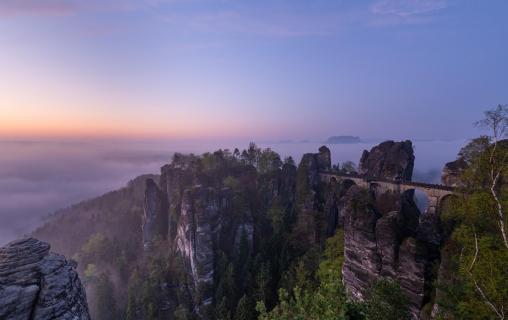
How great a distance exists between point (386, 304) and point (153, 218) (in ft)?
205

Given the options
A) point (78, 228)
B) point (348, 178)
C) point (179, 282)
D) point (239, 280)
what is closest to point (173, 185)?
point (179, 282)

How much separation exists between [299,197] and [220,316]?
25048mm

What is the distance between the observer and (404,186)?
149ft

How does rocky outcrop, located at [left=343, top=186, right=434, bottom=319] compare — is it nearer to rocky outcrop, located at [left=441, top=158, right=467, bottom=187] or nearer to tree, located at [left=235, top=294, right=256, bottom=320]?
rocky outcrop, located at [left=441, top=158, right=467, bottom=187]

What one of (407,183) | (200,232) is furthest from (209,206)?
(407,183)

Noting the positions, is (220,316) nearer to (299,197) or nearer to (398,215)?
(299,197)

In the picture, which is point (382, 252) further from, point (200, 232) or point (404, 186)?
point (200, 232)

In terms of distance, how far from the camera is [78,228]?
117 meters

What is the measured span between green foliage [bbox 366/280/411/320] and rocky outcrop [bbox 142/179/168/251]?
201 ft

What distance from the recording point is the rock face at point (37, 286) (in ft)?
46.3

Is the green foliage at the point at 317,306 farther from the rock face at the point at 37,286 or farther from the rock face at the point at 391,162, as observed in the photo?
the rock face at the point at 391,162

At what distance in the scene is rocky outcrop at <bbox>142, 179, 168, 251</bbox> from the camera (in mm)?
67438

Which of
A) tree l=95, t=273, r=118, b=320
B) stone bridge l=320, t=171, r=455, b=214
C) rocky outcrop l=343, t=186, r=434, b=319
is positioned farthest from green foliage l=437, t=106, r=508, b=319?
tree l=95, t=273, r=118, b=320

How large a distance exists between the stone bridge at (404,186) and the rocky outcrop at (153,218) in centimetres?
3938
